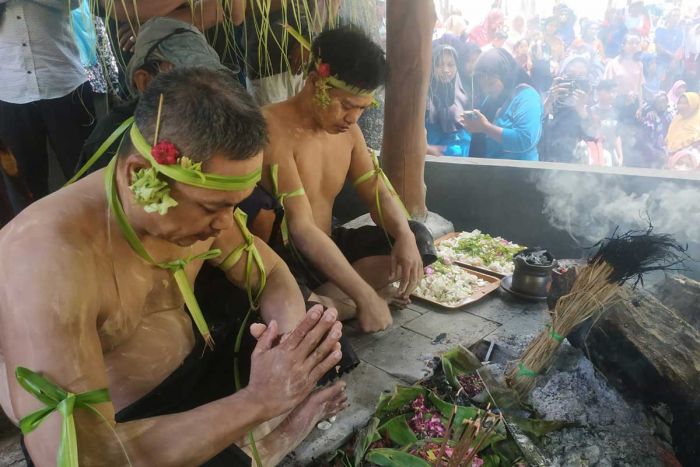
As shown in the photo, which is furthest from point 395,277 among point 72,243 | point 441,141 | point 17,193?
point 441,141

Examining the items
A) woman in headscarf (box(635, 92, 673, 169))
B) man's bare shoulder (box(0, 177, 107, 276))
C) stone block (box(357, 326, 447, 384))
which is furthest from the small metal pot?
woman in headscarf (box(635, 92, 673, 169))

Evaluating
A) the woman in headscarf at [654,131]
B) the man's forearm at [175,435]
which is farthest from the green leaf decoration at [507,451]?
the woman in headscarf at [654,131]

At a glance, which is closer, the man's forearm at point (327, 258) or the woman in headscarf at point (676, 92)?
the man's forearm at point (327, 258)

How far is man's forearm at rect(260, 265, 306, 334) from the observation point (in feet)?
8.02

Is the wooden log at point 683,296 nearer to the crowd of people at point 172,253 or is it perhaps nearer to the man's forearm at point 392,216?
the crowd of people at point 172,253

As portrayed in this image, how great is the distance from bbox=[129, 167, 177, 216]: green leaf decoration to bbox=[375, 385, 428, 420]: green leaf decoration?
1633mm

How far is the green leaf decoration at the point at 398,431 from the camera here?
2.45 m

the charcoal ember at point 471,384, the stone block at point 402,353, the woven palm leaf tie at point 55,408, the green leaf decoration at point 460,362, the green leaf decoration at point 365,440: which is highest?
the woven palm leaf tie at point 55,408

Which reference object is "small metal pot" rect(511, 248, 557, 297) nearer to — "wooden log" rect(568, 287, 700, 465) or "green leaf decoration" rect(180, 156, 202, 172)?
"wooden log" rect(568, 287, 700, 465)

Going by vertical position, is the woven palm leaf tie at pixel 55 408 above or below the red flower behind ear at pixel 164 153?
below

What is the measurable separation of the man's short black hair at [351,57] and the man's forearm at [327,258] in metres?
1.01

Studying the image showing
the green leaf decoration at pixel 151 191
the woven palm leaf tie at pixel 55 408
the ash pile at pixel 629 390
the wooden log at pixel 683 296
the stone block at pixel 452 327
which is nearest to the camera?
the woven palm leaf tie at pixel 55 408

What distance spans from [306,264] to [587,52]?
6860 mm

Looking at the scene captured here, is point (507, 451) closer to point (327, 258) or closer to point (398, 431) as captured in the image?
point (398, 431)
